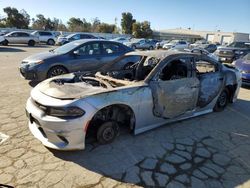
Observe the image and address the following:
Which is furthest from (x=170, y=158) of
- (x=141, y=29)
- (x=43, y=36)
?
(x=141, y=29)

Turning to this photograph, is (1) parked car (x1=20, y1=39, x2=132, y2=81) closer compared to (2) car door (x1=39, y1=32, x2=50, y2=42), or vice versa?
(1) parked car (x1=20, y1=39, x2=132, y2=81)

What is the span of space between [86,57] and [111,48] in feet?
3.62

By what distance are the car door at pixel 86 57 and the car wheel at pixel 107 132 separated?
4.27m

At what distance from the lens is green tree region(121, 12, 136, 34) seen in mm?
60500

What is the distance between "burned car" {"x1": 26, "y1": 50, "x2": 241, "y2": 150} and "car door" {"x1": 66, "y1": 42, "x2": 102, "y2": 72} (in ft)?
8.74

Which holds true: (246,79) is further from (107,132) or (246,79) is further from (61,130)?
(61,130)

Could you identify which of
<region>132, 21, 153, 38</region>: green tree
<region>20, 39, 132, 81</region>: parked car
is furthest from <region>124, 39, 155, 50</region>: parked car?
<region>132, 21, 153, 38</region>: green tree

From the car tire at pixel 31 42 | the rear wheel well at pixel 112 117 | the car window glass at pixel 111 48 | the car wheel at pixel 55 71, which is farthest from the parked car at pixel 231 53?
the car tire at pixel 31 42

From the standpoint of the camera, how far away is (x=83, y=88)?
12.4 feet

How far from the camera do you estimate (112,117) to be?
4.03 meters

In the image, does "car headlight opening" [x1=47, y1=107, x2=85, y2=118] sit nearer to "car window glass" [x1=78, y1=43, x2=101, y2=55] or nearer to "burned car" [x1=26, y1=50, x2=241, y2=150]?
"burned car" [x1=26, y1=50, x2=241, y2=150]

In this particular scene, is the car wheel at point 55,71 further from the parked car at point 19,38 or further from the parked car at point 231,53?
the parked car at point 19,38

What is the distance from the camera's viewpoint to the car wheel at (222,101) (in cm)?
583

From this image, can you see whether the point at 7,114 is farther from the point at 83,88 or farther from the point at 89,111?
the point at 89,111
